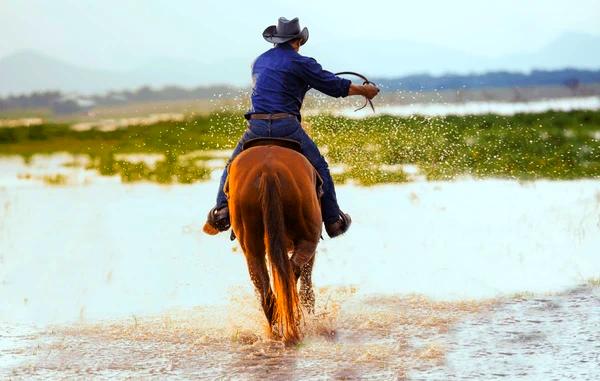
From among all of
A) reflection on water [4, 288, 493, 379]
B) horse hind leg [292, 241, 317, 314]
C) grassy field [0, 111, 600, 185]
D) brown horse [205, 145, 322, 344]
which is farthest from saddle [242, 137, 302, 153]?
grassy field [0, 111, 600, 185]

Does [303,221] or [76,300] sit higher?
[303,221]

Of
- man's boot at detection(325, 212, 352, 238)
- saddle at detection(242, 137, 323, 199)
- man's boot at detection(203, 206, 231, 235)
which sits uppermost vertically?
saddle at detection(242, 137, 323, 199)

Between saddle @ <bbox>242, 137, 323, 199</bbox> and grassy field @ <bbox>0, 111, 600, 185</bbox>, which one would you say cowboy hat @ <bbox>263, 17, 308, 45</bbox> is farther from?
grassy field @ <bbox>0, 111, 600, 185</bbox>

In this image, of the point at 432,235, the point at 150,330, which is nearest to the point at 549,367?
the point at 150,330

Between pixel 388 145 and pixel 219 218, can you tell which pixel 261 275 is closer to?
pixel 219 218

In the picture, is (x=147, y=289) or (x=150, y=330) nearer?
(x=150, y=330)

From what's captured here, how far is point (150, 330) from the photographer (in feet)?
28.1

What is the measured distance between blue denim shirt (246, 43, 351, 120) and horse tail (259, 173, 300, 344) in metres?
0.74

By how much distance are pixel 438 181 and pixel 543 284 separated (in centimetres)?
997

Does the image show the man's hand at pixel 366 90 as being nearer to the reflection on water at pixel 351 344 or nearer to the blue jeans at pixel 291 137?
the blue jeans at pixel 291 137

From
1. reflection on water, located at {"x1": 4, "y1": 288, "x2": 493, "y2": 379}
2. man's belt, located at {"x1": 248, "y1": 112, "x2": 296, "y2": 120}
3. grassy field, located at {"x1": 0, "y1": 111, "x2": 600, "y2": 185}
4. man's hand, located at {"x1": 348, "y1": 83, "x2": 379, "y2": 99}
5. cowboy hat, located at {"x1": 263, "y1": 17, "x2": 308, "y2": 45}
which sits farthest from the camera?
grassy field, located at {"x1": 0, "y1": 111, "x2": 600, "y2": 185}

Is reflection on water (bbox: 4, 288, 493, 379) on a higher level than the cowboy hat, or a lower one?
lower

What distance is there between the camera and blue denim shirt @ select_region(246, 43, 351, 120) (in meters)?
8.22

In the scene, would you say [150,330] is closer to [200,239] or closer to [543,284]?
[543,284]
